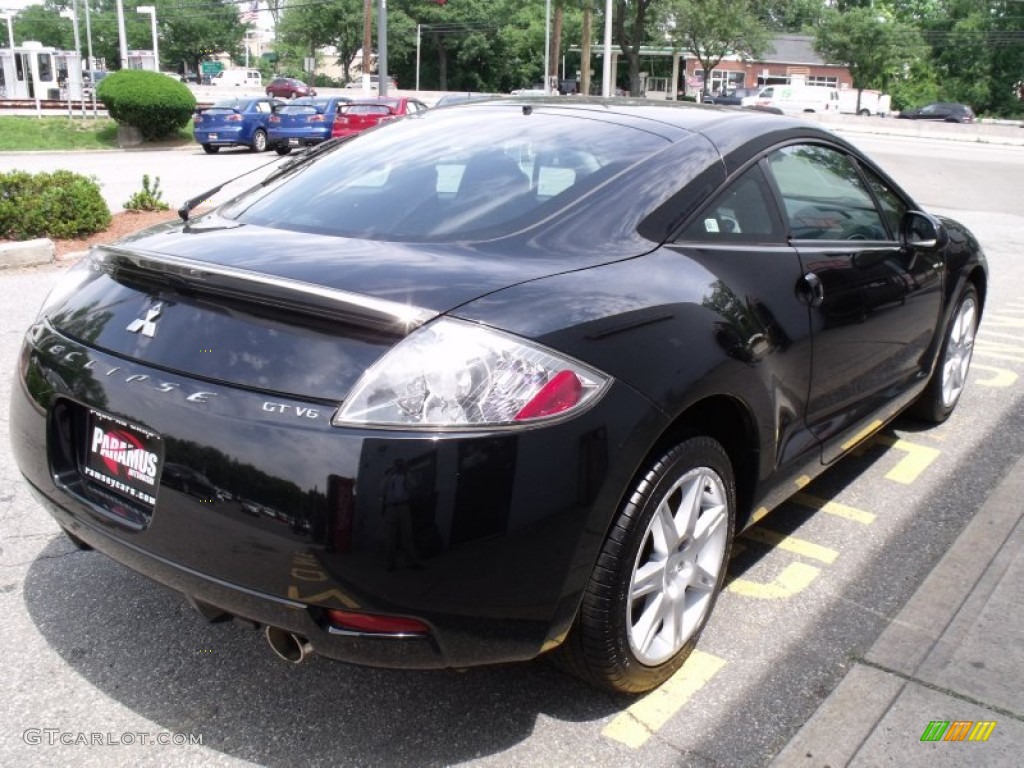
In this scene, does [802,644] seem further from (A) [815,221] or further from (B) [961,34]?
(B) [961,34]

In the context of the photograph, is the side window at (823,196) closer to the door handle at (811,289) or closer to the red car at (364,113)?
the door handle at (811,289)

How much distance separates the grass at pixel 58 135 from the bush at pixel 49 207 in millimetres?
16097

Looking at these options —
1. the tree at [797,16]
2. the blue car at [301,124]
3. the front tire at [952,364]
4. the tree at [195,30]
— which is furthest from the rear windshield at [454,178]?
the tree at [195,30]

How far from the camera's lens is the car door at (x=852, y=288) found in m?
3.33

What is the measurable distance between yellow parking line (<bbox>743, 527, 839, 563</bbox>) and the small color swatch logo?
1047 mm

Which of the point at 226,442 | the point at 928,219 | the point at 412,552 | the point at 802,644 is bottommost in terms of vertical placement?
the point at 802,644

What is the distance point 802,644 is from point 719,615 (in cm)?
29

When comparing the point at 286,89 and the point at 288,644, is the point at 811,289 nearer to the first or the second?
the point at 288,644

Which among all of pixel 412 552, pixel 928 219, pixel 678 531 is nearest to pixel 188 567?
pixel 412 552

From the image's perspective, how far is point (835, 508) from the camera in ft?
13.7

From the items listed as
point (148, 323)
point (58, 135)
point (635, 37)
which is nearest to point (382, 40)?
point (58, 135)

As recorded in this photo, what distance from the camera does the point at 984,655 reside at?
2.98 metres

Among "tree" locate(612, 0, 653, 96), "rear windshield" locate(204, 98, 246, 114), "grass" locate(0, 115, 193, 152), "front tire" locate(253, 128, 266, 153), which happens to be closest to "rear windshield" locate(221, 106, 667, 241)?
"rear windshield" locate(204, 98, 246, 114)

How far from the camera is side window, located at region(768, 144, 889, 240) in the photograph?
339cm
